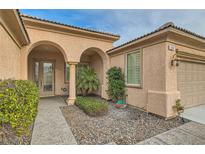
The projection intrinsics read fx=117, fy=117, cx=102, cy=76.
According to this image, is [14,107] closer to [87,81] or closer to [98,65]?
[87,81]

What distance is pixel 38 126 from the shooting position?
4.07 m

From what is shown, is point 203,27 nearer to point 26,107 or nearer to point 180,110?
Answer: point 180,110

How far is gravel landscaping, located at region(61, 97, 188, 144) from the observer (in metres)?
3.36

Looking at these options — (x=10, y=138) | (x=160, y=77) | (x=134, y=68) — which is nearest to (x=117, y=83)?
(x=134, y=68)

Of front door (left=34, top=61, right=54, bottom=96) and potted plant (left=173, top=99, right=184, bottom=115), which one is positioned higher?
front door (left=34, top=61, right=54, bottom=96)

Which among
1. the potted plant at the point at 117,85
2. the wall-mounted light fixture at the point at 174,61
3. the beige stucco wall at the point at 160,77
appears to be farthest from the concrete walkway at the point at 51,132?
the wall-mounted light fixture at the point at 174,61

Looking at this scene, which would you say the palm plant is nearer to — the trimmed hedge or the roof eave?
the trimmed hedge

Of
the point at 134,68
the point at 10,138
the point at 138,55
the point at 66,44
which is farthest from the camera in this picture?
the point at 66,44

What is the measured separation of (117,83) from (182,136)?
13.8 ft

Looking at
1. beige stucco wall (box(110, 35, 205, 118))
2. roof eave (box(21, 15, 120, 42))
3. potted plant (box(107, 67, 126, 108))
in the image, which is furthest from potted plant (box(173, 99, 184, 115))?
roof eave (box(21, 15, 120, 42))

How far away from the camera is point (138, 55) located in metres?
6.28

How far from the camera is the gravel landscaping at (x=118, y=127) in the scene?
336cm

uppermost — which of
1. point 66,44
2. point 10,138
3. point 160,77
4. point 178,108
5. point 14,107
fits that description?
point 66,44
